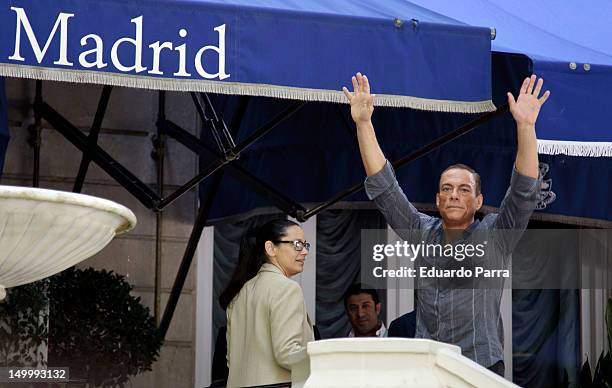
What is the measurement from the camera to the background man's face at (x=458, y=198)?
23.0 feet

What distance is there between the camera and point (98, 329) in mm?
8867

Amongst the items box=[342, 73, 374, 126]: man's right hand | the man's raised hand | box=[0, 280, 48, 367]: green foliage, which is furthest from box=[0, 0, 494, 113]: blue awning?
box=[0, 280, 48, 367]: green foliage

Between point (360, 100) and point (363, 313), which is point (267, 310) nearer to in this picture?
point (360, 100)

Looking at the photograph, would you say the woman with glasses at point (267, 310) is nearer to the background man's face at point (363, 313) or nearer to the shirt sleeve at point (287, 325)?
the shirt sleeve at point (287, 325)

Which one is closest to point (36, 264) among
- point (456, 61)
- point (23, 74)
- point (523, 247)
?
point (23, 74)

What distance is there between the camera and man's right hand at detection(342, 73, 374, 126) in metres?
7.29

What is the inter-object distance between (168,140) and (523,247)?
2.99 m

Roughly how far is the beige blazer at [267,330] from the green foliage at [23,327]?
1.44 metres

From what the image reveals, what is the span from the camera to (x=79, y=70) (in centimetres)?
728

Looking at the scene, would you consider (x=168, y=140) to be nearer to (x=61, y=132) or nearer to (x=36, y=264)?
(x=61, y=132)

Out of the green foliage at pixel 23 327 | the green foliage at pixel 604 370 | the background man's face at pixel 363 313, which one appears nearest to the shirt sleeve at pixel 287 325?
the green foliage at pixel 23 327

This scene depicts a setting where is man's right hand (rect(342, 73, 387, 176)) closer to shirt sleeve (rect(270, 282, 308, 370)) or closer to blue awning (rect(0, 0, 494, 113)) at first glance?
blue awning (rect(0, 0, 494, 113))

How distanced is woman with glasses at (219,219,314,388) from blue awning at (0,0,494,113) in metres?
0.73

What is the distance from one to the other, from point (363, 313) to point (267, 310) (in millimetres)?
2224
